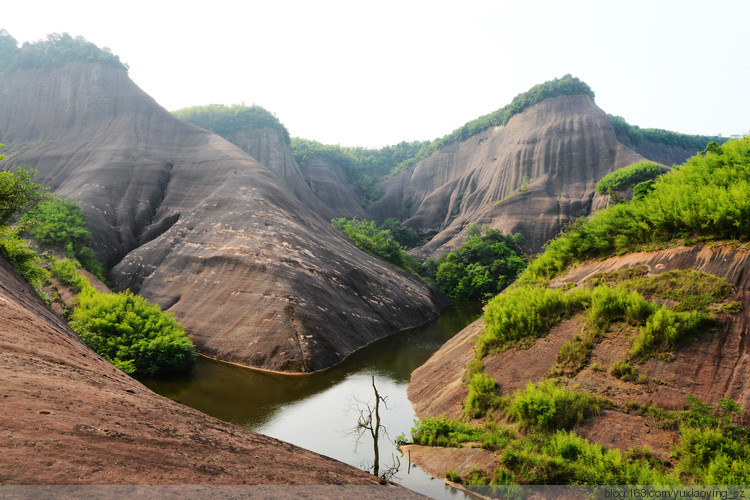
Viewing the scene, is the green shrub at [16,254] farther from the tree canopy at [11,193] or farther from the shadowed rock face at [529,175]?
the shadowed rock face at [529,175]

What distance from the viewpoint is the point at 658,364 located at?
33.6 ft

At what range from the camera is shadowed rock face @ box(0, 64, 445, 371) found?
2395cm

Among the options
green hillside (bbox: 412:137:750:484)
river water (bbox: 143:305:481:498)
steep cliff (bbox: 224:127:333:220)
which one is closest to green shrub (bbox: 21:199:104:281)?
river water (bbox: 143:305:481:498)

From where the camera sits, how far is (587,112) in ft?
214

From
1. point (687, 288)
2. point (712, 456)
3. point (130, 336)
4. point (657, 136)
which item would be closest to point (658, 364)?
point (687, 288)

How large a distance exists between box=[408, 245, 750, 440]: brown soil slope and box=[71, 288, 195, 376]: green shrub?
12.1 meters

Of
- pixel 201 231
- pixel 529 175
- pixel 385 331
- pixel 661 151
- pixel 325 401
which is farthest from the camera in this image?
pixel 661 151

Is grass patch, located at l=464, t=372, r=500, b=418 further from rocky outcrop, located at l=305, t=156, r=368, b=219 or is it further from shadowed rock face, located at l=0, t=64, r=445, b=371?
rocky outcrop, located at l=305, t=156, r=368, b=219

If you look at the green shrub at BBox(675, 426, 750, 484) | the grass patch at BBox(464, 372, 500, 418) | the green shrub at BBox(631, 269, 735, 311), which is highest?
the green shrub at BBox(631, 269, 735, 311)

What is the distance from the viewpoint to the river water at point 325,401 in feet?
41.4

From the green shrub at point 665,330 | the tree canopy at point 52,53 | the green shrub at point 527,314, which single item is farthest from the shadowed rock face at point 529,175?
the tree canopy at point 52,53

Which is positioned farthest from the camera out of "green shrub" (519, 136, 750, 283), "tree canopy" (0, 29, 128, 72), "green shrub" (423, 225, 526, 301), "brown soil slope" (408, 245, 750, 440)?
"tree canopy" (0, 29, 128, 72)

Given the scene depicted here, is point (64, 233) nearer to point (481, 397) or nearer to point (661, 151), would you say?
point (481, 397)

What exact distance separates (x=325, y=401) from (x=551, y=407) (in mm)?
9787
